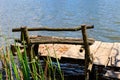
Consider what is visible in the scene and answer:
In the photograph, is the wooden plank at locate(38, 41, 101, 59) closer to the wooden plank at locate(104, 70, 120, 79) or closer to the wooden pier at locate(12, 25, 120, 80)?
the wooden pier at locate(12, 25, 120, 80)

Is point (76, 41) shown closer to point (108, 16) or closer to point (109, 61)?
point (109, 61)

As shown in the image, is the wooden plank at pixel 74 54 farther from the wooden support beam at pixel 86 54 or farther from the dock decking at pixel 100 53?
the wooden support beam at pixel 86 54

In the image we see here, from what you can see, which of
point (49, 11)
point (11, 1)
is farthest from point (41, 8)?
point (11, 1)

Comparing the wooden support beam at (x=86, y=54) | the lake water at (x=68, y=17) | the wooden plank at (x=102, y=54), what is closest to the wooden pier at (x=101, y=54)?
the wooden plank at (x=102, y=54)

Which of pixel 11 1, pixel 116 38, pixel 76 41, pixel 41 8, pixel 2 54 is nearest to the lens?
pixel 2 54

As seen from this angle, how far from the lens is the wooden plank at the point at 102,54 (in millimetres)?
7815

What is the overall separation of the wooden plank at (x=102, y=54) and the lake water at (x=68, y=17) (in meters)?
8.51

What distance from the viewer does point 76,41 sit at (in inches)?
298

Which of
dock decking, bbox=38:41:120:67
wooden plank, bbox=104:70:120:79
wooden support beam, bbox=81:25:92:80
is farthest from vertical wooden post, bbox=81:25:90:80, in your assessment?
wooden plank, bbox=104:70:120:79

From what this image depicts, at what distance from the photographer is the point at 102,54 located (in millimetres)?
8383

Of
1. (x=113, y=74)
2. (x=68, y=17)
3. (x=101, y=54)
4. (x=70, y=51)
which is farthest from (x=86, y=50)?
(x=68, y=17)

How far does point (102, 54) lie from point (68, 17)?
57.5ft

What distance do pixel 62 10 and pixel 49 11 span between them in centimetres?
140

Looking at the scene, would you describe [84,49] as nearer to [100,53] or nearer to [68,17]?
[100,53]
